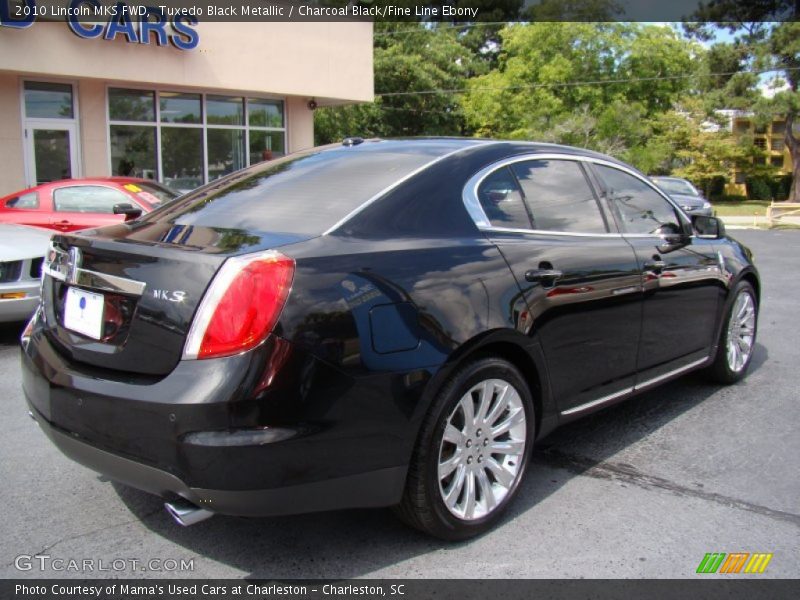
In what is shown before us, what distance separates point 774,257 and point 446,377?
1318cm

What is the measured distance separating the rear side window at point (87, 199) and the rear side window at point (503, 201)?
7.06 meters

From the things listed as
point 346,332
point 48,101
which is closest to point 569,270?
point 346,332

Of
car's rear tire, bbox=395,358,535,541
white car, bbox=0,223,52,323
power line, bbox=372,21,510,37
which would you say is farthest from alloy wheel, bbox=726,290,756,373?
power line, bbox=372,21,510,37

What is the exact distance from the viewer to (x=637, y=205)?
4391 mm

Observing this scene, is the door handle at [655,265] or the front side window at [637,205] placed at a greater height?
the front side window at [637,205]

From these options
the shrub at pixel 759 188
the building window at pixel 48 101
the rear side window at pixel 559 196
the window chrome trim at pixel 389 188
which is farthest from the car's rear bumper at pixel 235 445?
the shrub at pixel 759 188

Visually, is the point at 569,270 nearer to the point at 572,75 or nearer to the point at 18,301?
the point at 18,301

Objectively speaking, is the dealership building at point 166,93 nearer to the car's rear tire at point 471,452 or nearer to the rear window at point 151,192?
the rear window at point 151,192

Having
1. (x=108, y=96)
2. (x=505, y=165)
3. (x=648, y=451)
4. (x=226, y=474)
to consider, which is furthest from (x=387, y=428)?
(x=108, y=96)

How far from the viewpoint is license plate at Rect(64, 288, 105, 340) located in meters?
2.82

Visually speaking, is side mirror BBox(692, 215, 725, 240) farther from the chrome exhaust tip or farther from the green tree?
the green tree

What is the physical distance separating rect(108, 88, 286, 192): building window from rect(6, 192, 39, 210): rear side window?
6.29 metres

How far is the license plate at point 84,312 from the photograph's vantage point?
111 inches

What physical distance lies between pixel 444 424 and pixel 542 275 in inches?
34.9
